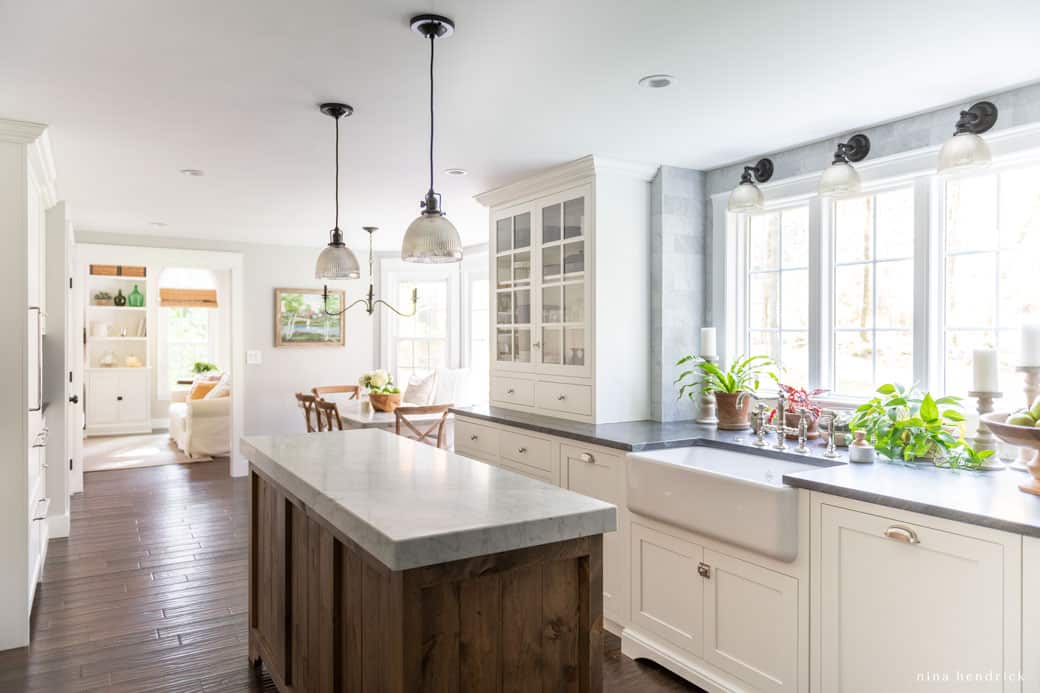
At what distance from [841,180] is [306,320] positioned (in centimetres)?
570

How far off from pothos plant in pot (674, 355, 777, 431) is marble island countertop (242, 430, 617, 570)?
1698 mm

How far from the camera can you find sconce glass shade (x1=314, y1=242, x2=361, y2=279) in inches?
124

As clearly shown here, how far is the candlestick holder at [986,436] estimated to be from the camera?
2359mm

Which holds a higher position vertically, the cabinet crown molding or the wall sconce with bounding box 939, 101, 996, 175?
the cabinet crown molding

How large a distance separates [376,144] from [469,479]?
206 centimetres

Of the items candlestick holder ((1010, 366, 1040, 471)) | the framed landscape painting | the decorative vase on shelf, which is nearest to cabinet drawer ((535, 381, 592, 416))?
candlestick holder ((1010, 366, 1040, 471))

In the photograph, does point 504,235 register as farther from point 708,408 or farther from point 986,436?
point 986,436

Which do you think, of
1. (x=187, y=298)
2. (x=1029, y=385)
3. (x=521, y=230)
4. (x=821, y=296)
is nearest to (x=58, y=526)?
(x=521, y=230)

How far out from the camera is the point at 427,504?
166 cm

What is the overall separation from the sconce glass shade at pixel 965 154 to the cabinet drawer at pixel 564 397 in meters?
1.93

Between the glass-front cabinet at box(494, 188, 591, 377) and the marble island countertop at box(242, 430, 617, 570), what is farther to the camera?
the glass-front cabinet at box(494, 188, 591, 377)

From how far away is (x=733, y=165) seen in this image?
12.2 feet

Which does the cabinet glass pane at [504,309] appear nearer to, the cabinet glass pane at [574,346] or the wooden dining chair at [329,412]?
the cabinet glass pane at [574,346]

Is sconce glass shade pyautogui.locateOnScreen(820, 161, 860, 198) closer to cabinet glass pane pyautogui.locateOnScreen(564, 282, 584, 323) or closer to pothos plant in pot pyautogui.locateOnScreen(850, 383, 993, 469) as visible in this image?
pothos plant in pot pyautogui.locateOnScreen(850, 383, 993, 469)
